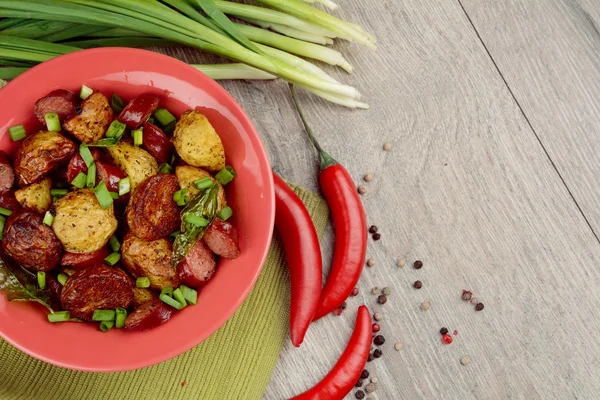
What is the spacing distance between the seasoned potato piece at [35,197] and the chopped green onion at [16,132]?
16cm

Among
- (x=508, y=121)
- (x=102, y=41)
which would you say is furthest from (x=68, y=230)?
(x=508, y=121)

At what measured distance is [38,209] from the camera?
5.16 ft

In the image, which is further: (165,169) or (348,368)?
(348,368)

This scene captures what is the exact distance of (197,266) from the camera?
1.63m

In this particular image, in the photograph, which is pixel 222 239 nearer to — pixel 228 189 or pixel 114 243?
pixel 228 189

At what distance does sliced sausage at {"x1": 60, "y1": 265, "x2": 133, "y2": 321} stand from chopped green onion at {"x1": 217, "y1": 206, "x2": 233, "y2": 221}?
0.30 m

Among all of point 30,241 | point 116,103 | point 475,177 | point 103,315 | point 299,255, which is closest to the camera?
point 30,241

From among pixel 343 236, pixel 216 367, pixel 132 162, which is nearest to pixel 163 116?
pixel 132 162

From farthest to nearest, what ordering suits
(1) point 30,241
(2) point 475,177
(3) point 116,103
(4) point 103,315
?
1. (2) point 475,177
2. (3) point 116,103
3. (4) point 103,315
4. (1) point 30,241

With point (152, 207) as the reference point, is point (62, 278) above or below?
below

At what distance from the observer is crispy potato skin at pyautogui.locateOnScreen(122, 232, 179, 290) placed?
157 centimetres

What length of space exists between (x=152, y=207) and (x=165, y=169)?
0.18m

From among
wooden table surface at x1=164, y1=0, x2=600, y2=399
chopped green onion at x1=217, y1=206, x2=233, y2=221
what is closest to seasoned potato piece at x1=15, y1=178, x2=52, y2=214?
chopped green onion at x1=217, y1=206, x2=233, y2=221

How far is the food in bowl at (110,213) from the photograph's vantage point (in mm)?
1536
